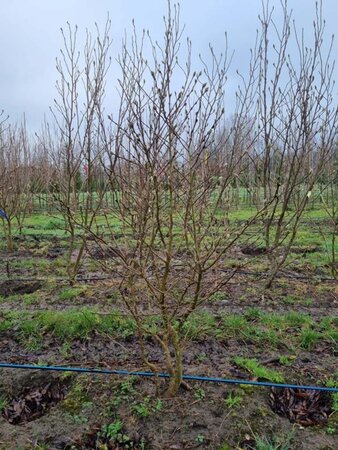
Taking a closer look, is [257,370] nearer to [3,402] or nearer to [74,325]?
[74,325]

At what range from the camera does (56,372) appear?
2.90 metres

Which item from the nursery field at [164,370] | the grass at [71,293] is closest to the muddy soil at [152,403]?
the nursery field at [164,370]

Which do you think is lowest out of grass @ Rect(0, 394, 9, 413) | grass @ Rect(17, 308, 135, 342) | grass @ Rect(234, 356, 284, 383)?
grass @ Rect(0, 394, 9, 413)

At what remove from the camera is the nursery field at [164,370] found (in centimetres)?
232

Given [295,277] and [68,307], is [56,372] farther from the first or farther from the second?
[295,277]

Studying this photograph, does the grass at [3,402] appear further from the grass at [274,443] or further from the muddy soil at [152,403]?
the grass at [274,443]

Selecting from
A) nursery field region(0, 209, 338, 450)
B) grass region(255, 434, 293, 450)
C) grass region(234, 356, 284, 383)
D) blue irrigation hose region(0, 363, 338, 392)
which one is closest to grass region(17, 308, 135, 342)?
nursery field region(0, 209, 338, 450)

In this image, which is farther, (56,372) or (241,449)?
(56,372)

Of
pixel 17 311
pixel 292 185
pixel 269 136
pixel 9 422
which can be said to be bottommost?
pixel 9 422

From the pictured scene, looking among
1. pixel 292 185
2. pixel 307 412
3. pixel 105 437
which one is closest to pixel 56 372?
pixel 105 437

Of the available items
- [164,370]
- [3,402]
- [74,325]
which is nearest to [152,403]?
[164,370]

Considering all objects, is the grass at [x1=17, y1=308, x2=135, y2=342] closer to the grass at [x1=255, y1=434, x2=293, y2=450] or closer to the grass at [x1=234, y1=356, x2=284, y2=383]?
the grass at [x1=234, y1=356, x2=284, y2=383]

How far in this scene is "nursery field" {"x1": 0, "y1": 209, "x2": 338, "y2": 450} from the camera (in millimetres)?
2324

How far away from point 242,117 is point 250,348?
266 centimetres
